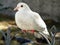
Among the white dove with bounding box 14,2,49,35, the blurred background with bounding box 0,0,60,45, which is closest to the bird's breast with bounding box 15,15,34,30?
the white dove with bounding box 14,2,49,35

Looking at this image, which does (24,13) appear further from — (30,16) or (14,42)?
(14,42)

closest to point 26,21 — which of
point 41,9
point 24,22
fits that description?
point 24,22

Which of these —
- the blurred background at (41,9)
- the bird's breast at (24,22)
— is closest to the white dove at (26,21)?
the bird's breast at (24,22)

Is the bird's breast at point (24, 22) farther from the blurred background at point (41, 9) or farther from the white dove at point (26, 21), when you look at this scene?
the blurred background at point (41, 9)

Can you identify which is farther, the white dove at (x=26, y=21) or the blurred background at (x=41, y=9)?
the blurred background at (x=41, y=9)

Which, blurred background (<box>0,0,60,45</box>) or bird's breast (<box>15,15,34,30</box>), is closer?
bird's breast (<box>15,15,34,30</box>)

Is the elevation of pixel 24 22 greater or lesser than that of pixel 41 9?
lesser

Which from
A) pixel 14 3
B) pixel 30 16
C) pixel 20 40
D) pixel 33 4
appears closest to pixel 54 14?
pixel 33 4

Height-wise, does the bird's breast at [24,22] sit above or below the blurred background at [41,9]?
below

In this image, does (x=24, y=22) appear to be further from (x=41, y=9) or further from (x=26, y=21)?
(x=41, y=9)

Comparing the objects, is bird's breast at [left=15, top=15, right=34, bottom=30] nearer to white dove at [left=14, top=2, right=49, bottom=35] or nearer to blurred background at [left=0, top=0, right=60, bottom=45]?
white dove at [left=14, top=2, right=49, bottom=35]

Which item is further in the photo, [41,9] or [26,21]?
[41,9]

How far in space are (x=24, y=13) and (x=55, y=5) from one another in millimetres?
7531

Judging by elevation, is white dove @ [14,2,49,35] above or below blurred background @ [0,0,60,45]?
below
